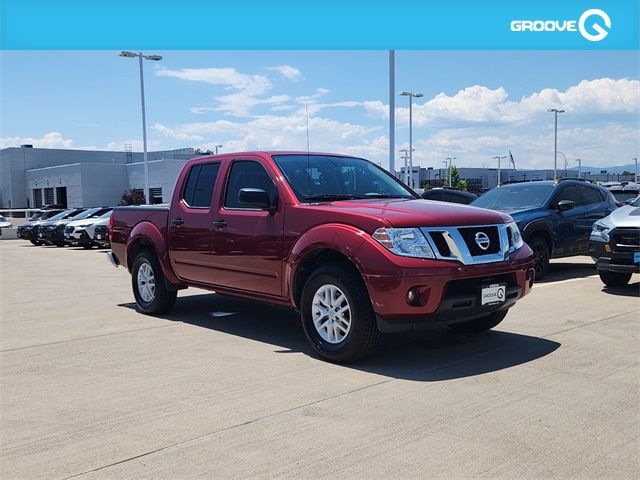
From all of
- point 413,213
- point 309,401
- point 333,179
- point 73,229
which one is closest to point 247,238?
point 333,179

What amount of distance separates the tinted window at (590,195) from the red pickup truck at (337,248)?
247 inches

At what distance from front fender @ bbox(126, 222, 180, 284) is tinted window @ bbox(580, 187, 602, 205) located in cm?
798

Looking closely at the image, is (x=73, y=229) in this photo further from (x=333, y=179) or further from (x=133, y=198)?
(x=133, y=198)

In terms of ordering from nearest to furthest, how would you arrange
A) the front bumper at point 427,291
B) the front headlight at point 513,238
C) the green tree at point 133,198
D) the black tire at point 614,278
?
the front bumper at point 427,291
the front headlight at point 513,238
the black tire at point 614,278
the green tree at point 133,198

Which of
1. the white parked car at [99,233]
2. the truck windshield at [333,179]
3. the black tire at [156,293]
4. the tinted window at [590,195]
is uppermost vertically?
the truck windshield at [333,179]

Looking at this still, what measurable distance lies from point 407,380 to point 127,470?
2.33 m

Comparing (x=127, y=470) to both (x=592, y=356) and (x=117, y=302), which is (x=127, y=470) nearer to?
(x=592, y=356)

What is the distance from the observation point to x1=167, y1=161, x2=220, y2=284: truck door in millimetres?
6988

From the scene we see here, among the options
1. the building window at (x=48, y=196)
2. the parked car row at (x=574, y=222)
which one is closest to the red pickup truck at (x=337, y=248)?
the parked car row at (x=574, y=222)

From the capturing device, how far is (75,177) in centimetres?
6362

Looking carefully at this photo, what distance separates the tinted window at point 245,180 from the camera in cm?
644

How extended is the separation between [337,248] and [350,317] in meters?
0.59

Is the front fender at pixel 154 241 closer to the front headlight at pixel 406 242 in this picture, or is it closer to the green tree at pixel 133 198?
the front headlight at pixel 406 242

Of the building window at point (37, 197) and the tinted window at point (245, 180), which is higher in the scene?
the tinted window at point (245, 180)
